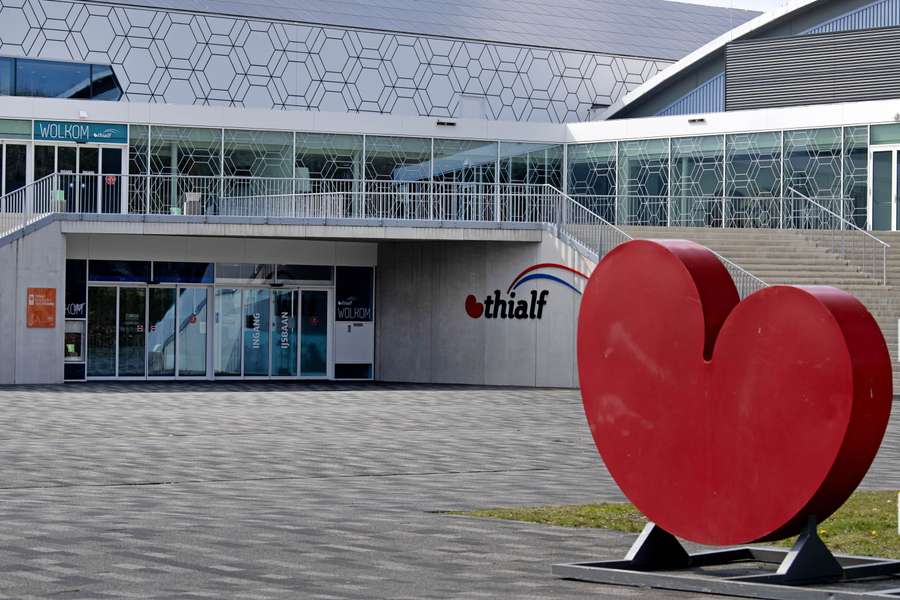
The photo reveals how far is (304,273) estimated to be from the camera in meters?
36.7

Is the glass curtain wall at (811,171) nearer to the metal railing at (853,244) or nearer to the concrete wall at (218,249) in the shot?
the metal railing at (853,244)

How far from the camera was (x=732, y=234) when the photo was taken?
35.2 m

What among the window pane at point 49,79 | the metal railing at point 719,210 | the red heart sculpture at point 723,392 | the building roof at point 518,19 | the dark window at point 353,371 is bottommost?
the dark window at point 353,371

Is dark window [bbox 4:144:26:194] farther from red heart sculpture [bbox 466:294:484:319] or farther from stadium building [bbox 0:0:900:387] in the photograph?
red heart sculpture [bbox 466:294:484:319]

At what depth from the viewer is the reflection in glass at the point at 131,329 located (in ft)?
114

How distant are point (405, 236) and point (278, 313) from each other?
4.84m

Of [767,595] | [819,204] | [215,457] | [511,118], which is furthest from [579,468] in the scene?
[511,118]

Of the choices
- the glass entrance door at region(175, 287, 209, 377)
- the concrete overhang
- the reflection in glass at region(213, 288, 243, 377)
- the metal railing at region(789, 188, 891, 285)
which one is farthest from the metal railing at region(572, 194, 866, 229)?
the glass entrance door at region(175, 287, 209, 377)

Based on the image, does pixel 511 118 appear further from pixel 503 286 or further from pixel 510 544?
pixel 510 544

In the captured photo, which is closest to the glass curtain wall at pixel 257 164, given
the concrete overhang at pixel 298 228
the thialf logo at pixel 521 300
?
the concrete overhang at pixel 298 228

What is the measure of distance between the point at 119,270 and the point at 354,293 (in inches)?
226

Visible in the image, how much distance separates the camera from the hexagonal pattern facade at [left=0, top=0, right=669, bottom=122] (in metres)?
46.3

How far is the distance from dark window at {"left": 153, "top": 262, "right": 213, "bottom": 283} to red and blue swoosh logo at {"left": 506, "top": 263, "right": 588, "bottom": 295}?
6.93m

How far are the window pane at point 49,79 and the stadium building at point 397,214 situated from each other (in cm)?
7
